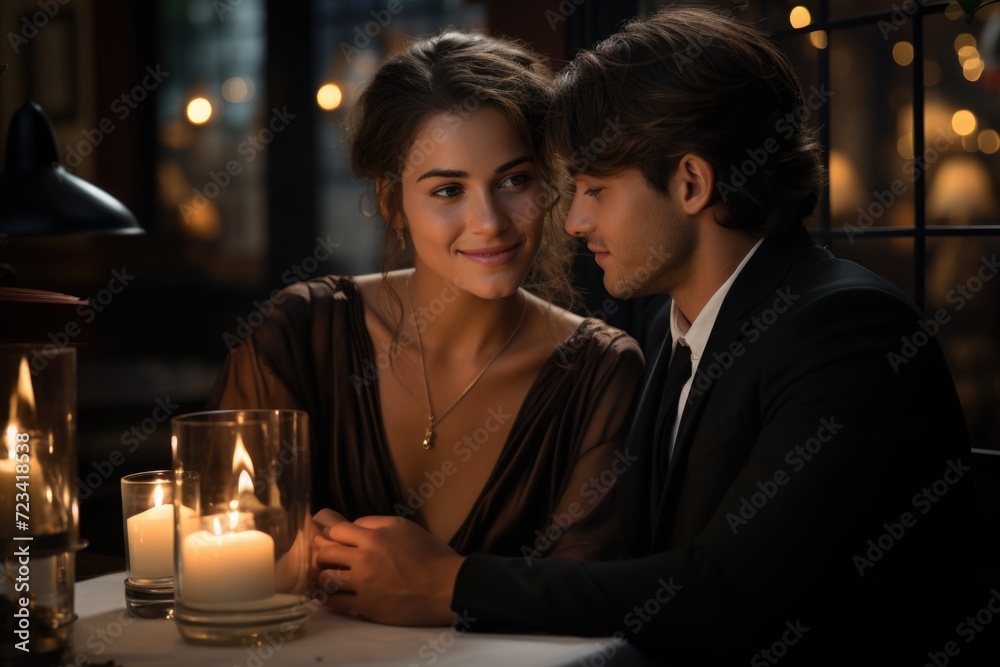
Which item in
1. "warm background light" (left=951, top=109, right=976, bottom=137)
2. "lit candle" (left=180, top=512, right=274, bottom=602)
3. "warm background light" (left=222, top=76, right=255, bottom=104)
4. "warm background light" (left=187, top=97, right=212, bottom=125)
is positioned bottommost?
"lit candle" (left=180, top=512, right=274, bottom=602)

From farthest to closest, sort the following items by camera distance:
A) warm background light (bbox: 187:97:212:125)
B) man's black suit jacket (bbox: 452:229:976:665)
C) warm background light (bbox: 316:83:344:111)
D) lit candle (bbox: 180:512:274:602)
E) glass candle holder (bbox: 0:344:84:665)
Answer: warm background light (bbox: 187:97:212:125) < warm background light (bbox: 316:83:344:111) < man's black suit jacket (bbox: 452:229:976:665) < lit candle (bbox: 180:512:274:602) < glass candle holder (bbox: 0:344:84:665)

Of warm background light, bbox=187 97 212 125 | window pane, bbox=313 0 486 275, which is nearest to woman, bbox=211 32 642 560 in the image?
window pane, bbox=313 0 486 275

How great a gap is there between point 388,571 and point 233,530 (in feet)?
0.77

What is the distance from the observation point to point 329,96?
6449mm

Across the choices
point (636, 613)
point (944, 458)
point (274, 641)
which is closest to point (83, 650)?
point (274, 641)

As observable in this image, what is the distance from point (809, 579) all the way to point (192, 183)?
21.1 ft

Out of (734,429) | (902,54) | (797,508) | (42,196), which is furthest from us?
(902,54)

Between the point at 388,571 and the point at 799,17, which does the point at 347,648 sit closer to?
the point at 388,571

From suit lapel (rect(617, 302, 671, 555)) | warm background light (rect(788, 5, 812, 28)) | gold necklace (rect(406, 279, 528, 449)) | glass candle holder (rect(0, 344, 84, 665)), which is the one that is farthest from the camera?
warm background light (rect(788, 5, 812, 28))

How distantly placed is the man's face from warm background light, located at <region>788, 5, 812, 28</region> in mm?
1216

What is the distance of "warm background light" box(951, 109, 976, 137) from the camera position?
Result: 261 cm

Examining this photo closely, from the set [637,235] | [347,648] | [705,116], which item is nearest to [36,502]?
[347,648]

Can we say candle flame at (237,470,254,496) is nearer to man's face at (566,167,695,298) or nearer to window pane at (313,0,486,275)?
man's face at (566,167,695,298)

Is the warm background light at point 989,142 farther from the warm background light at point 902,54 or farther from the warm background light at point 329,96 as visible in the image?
the warm background light at point 329,96
